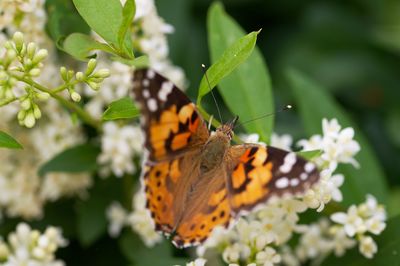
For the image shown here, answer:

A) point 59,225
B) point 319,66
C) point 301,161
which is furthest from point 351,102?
point 301,161

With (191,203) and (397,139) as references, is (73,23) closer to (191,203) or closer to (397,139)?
(191,203)

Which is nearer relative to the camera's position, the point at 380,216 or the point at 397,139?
the point at 380,216

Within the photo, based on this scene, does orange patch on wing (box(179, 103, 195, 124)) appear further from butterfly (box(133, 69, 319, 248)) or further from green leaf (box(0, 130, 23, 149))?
green leaf (box(0, 130, 23, 149))

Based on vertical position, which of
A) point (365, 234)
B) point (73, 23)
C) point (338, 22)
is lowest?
point (365, 234)

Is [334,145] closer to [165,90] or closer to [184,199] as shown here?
[184,199]

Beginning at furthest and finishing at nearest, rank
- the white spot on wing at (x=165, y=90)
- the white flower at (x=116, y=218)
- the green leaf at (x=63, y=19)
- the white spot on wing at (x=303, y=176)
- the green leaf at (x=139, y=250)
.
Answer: the white flower at (x=116, y=218) < the green leaf at (x=139, y=250) < the green leaf at (x=63, y=19) < the white spot on wing at (x=165, y=90) < the white spot on wing at (x=303, y=176)

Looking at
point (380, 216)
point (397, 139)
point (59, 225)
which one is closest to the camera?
point (380, 216)

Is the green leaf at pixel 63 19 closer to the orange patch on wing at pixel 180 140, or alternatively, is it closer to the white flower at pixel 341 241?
the orange patch on wing at pixel 180 140

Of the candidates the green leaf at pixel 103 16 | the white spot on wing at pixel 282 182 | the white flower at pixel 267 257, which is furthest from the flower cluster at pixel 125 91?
the white spot on wing at pixel 282 182
